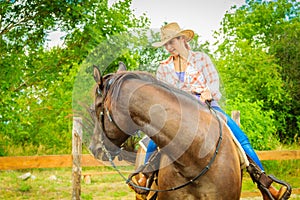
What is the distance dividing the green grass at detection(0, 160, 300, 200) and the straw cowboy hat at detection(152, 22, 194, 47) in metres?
5.57

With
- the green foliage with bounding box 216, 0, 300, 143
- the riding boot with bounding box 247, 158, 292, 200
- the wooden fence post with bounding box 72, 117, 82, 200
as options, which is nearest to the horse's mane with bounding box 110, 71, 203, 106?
the riding boot with bounding box 247, 158, 292, 200

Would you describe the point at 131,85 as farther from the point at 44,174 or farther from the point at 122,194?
the point at 44,174

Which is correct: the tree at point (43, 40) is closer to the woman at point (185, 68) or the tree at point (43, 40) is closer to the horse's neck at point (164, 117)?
the woman at point (185, 68)

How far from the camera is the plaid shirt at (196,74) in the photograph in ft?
11.7

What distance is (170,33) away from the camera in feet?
11.7

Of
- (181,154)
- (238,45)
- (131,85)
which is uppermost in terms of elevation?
(238,45)

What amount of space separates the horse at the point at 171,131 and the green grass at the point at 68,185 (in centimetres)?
562

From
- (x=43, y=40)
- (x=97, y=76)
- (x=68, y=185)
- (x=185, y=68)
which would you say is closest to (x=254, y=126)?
(x=68, y=185)

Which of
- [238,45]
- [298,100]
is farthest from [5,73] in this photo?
[298,100]

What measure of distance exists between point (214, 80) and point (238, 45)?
12.1 m

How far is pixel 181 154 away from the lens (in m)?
3.09

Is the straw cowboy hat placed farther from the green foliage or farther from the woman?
the green foliage

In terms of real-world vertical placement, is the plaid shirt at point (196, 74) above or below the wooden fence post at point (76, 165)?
above

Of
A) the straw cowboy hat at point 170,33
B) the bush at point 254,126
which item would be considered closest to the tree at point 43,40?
the bush at point 254,126
